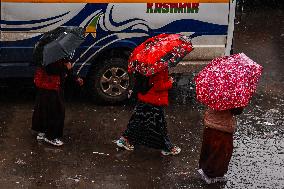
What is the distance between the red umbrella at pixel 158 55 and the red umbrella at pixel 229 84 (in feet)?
1.79

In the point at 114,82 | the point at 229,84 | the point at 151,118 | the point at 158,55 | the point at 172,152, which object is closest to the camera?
the point at 229,84

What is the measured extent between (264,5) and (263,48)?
410 centimetres

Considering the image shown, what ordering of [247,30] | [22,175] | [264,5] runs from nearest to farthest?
A: [22,175] → [247,30] → [264,5]

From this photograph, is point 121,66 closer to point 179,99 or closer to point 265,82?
point 179,99

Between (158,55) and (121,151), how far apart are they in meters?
1.42

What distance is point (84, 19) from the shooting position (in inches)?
326

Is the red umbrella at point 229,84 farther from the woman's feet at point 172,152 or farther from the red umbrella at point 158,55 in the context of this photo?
the woman's feet at point 172,152

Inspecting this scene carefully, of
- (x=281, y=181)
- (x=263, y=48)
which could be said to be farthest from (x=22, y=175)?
(x=263, y=48)

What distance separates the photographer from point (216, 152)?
6.61 meters

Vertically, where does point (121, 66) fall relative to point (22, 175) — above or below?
above

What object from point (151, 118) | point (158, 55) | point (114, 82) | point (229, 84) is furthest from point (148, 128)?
point (114, 82)

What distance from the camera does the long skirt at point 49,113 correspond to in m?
7.32

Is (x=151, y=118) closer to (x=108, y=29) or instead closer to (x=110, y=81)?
(x=110, y=81)

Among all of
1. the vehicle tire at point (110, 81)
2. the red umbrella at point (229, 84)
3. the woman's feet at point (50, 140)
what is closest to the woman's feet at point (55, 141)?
the woman's feet at point (50, 140)
